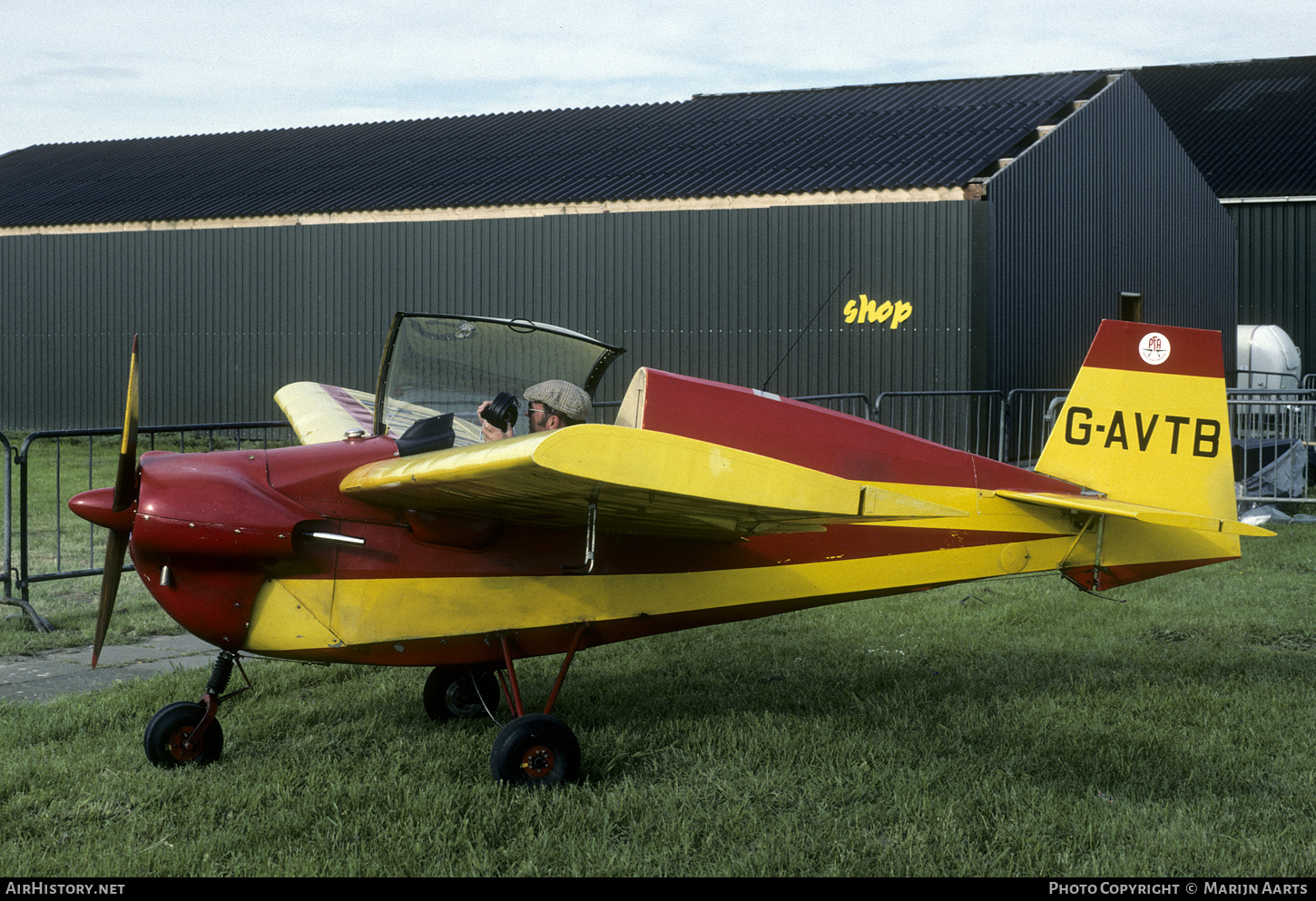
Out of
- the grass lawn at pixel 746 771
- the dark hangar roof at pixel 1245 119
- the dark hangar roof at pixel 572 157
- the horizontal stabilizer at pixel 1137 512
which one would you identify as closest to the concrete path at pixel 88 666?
the grass lawn at pixel 746 771

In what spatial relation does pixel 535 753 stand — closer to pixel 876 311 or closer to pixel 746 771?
pixel 746 771

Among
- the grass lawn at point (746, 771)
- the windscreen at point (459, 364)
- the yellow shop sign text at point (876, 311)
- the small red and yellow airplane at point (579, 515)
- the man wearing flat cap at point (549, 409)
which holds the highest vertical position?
the yellow shop sign text at point (876, 311)

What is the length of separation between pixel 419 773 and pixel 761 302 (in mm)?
11661

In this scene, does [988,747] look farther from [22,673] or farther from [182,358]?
[182,358]

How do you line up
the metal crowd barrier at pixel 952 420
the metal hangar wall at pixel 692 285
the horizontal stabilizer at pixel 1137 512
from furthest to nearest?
the metal hangar wall at pixel 692 285 → the metal crowd barrier at pixel 952 420 → the horizontal stabilizer at pixel 1137 512

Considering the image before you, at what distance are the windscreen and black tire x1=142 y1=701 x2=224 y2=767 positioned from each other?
1326 millimetres

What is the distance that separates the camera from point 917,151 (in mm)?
15344

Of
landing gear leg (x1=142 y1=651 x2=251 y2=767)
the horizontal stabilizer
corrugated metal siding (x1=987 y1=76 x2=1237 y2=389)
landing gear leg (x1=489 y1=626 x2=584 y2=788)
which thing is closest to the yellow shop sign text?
corrugated metal siding (x1=987 y1=76 x2=1237 y2=389)

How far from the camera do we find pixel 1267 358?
2255 cm

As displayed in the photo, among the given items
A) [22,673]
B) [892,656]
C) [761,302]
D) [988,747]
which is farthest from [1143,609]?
[761,302]

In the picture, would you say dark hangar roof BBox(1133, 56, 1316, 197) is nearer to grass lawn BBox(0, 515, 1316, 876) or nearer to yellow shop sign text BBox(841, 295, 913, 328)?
yellow shop sign text BBox(841, 295, 913, 328)

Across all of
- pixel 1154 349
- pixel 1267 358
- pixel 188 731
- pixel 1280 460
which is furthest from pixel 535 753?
pixel 1267 358

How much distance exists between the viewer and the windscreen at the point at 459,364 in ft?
14.7

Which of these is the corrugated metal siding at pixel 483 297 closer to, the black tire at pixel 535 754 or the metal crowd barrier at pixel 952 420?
the metal crowd barrier at pixel 952 420
